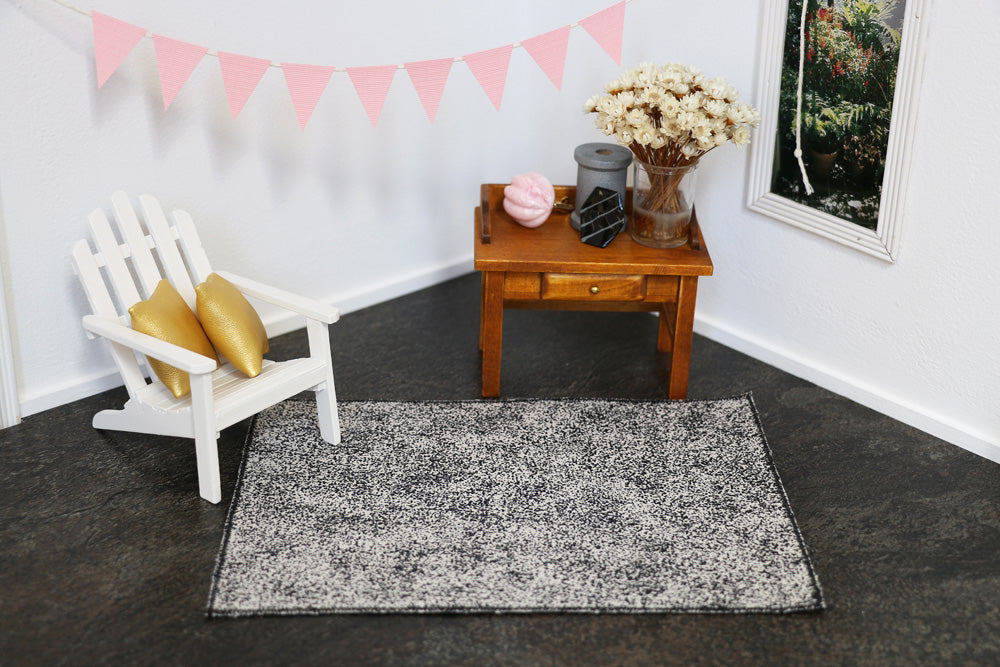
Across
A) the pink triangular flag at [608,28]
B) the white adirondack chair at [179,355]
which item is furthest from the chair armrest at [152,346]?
the pink triangular flag at [608,28]

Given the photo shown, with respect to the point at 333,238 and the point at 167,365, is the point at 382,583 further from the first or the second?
the point at 333,238

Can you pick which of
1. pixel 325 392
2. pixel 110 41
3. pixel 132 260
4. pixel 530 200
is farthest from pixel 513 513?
pixel 110 41

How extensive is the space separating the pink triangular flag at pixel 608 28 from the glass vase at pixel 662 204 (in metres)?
0.34

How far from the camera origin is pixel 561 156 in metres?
3.61

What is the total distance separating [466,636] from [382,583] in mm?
244

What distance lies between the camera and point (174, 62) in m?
2.63

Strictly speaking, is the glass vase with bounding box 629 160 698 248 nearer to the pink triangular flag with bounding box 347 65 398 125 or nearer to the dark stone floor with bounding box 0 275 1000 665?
the dark stone floor with bounding box 0 275 1000 665

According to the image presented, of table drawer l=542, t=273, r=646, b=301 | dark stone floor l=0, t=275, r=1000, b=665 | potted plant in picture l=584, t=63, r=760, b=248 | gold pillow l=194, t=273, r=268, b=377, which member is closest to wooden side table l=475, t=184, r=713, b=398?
table drawer l=542, t=273, r=646, b=301

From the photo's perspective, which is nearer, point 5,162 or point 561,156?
point 5,162

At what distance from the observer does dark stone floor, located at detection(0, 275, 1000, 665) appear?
2033 mm

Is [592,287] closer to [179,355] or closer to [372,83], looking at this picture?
[372,83]

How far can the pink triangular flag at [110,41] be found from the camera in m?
2.48

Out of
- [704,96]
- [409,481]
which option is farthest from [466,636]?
[704,96]

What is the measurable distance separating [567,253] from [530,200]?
229mm
